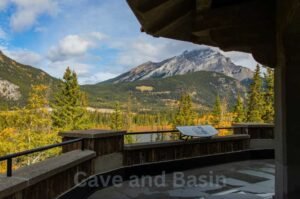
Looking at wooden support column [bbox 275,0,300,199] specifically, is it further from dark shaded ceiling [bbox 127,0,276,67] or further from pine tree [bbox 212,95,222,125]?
pine tree [bbox 212,95,222,125]

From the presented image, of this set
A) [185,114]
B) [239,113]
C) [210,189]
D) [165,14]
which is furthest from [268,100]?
[165,14]

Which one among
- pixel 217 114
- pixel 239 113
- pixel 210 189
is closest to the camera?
pixel 210 189

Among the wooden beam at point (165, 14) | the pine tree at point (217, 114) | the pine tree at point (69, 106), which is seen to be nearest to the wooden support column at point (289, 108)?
the wooden beam at point (165, 14)

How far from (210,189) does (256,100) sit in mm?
36873

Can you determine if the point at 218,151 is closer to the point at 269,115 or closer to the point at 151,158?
the point at 151,158

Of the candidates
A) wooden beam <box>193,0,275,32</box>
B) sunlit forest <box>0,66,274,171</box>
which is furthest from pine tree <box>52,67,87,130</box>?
wooden beam <box>193,0,275,32</box>

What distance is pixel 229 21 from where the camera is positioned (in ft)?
14.0

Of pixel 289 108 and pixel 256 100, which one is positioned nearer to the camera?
pixel 289 108

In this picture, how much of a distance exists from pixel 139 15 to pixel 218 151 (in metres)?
5.94

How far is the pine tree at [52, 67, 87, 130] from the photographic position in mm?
45562

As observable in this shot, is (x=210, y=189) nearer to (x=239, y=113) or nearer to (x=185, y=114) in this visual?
(x=239, y=113)

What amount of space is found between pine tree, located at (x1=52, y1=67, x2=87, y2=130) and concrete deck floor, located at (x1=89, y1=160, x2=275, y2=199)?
38.8 m

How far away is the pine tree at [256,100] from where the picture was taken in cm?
4056

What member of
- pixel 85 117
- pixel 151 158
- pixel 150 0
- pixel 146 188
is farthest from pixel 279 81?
pixel 85 117
